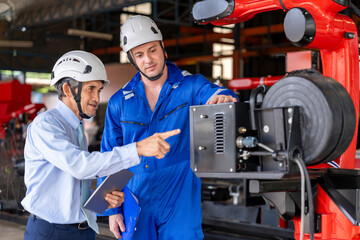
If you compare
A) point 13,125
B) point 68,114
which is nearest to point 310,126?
point 68,114

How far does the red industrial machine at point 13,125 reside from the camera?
6.62m

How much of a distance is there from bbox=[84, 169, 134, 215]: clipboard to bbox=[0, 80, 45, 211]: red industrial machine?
151 inches

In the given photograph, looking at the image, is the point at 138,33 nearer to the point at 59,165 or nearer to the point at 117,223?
the point at 59,165

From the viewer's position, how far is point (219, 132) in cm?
192

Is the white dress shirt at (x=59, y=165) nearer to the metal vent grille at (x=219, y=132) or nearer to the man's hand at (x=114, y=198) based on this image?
the man's hand at (x=114, y=198)

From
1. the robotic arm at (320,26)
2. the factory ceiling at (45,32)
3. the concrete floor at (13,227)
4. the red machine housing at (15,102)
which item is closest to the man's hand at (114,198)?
the robotic arm at (320,26)

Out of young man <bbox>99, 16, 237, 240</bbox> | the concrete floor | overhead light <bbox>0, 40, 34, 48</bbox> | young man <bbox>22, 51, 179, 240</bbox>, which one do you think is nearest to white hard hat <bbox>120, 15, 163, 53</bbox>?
young man <bbox>99, 16, 237, 240</bbox>

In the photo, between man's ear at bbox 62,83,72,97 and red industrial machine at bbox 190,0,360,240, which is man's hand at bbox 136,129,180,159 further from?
man's ear at bbox 62,83,72,97

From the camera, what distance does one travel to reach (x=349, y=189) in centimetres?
221

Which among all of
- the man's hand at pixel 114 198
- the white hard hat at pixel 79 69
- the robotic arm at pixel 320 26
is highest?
the robotic arm at pixel 320 26

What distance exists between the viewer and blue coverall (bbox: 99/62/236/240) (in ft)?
9.20

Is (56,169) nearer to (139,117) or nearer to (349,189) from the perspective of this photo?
(139,117)

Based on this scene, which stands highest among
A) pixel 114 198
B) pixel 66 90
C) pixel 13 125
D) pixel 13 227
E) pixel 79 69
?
pixel 79 69

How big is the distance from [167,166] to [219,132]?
949mm
